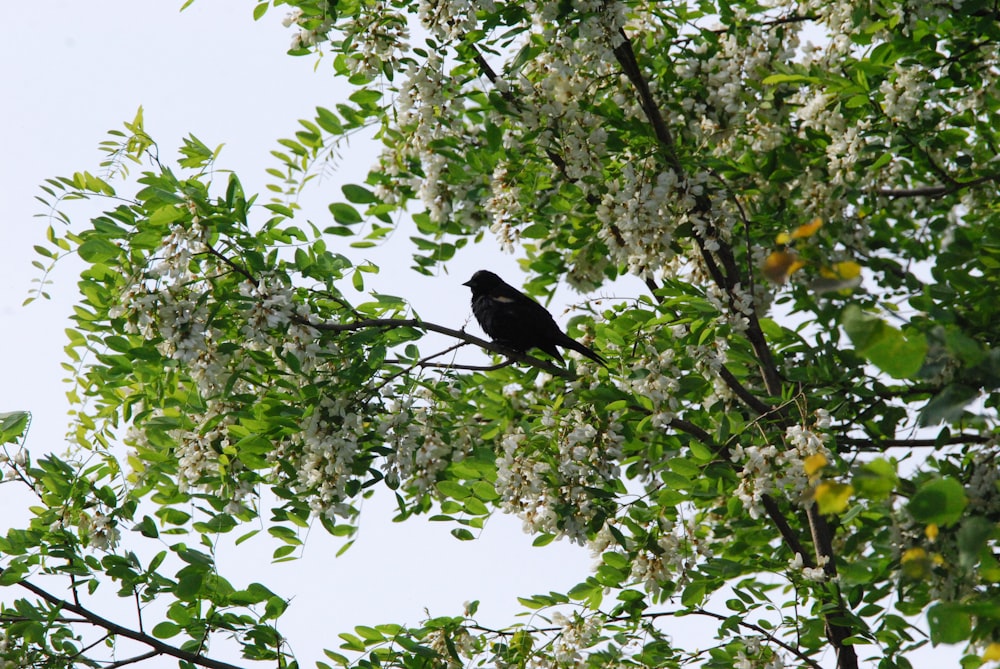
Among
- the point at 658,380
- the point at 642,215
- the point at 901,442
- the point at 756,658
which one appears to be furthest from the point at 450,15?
the point at 901,442

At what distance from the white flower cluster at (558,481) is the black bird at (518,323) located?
161cm

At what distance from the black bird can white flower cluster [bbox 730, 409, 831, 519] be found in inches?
78.8

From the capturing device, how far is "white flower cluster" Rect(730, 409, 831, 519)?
405cm

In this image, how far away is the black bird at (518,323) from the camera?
6.51 metres

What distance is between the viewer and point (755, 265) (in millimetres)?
5941

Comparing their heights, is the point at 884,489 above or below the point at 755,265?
below

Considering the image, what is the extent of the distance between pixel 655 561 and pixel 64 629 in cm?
304

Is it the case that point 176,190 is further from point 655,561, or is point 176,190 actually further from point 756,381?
point 756,381

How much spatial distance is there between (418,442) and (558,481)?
76 centimetres

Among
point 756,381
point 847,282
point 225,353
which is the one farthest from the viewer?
point 756,381

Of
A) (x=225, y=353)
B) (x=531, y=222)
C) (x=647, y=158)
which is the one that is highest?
(x=531, y=222)

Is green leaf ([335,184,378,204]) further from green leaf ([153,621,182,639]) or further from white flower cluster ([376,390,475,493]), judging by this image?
green leaf ([153,621,182,639])

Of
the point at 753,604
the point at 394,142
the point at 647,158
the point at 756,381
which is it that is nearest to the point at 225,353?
the point at 394,142

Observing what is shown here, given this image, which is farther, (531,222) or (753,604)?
(531,222)
